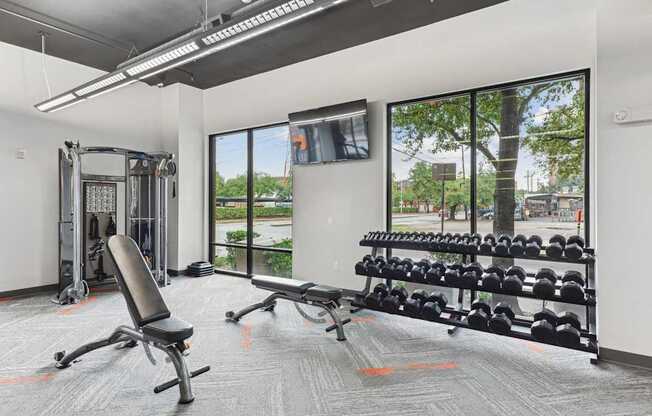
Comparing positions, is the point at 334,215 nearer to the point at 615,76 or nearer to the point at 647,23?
the point at 615,76

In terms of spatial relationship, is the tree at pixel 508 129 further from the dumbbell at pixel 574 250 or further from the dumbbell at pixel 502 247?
the dumbbell at pixel 574 250

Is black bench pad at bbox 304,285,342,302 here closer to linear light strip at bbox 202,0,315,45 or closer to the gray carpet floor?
the gray carpet floor

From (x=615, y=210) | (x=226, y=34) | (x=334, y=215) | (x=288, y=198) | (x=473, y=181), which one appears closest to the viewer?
(x=615, y=210)

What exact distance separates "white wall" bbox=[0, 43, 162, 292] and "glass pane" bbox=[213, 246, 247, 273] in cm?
235

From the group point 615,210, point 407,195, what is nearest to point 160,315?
point 407,195

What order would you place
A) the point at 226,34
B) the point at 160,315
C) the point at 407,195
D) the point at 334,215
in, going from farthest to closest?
the point at 334,215 → the point at 407,195 → the point at 226,34 → the point at 160,315

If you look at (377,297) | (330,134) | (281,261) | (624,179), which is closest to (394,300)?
(377,297)

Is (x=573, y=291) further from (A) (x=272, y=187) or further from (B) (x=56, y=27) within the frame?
(B) (x=56, y=27)

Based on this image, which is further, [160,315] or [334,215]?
[334,215]

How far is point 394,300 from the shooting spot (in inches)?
139

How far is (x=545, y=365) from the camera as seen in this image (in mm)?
2775

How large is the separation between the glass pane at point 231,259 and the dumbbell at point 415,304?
343 cm

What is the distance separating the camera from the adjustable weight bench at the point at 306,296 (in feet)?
11.3

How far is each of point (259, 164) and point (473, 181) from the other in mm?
3440
